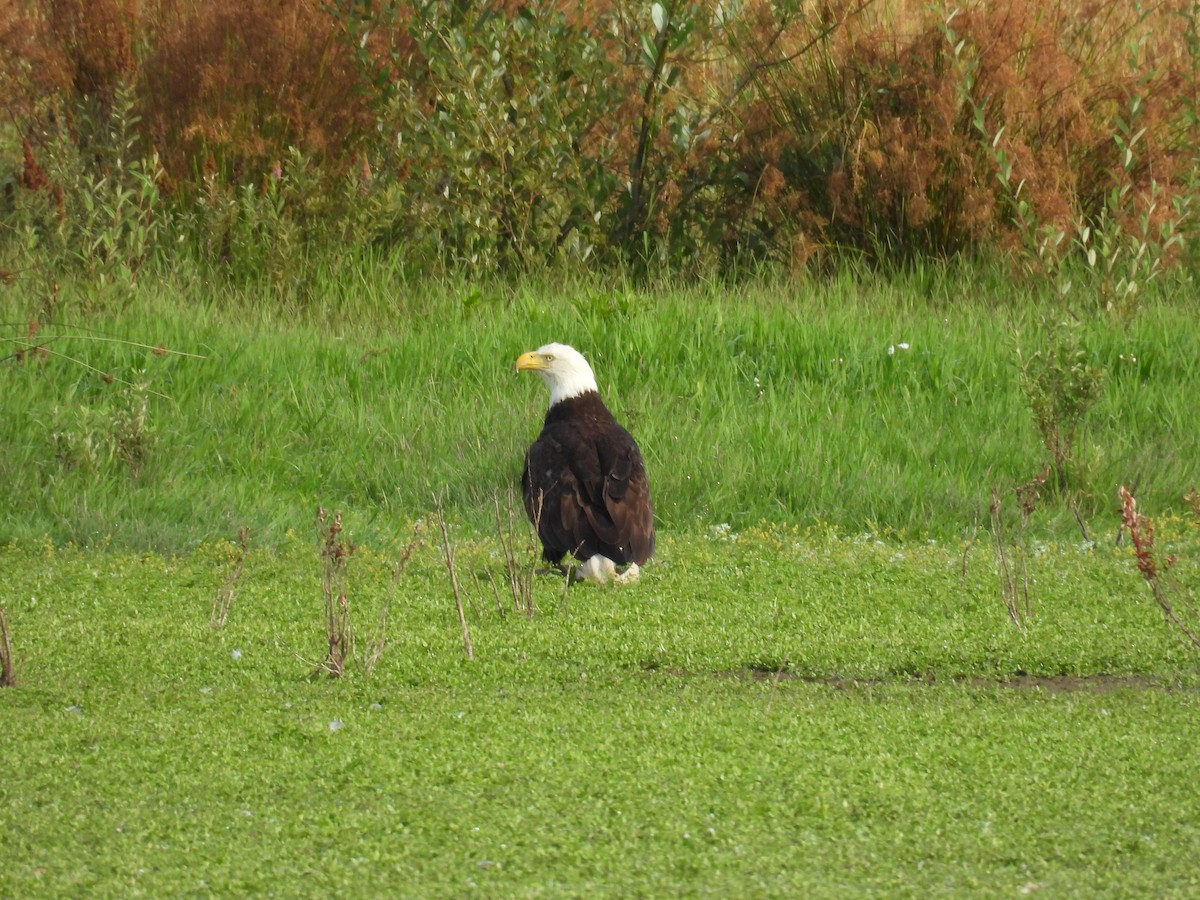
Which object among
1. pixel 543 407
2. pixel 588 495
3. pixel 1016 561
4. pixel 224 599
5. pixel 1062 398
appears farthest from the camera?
pixel 543 407

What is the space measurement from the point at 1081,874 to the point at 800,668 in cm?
192

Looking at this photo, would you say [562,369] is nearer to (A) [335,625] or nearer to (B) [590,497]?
(B) [590,497]

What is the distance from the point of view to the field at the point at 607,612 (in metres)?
3.65

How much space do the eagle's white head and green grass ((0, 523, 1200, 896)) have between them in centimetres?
124

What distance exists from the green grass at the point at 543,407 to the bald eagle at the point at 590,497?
0.97 meters

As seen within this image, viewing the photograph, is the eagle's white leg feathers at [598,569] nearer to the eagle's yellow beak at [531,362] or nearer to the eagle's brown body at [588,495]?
the eagle's brown body at [588,495]

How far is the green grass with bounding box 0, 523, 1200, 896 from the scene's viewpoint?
3502 mm

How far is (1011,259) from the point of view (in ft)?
35.6

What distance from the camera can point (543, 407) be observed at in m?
8.84

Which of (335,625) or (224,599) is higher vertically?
(335,625)

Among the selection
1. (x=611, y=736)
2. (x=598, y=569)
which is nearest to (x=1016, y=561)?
(x=598, y=569)

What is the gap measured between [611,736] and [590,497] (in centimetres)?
216

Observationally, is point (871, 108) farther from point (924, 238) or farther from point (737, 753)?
point (737, 753)

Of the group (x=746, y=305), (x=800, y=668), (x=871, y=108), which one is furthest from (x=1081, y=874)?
(x=871, y=108)
